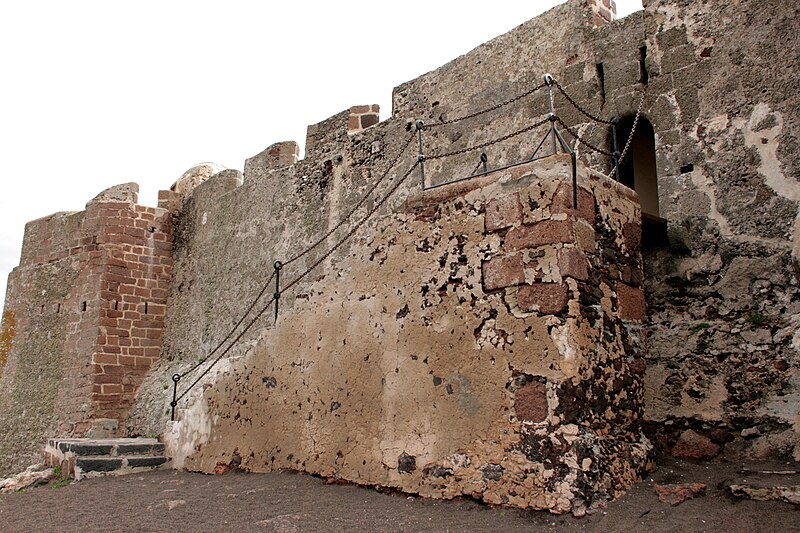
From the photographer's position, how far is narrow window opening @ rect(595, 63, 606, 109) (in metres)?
6.16

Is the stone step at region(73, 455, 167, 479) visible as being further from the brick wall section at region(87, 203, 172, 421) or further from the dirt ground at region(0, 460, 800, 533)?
the brick wall section at region(87, 203, 172, 421)

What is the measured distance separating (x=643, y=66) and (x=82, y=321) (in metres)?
8.30

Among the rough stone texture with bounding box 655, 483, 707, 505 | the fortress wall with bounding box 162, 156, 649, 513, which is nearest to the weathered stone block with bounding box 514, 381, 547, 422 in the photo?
the fortress wall with bounding box 162, 156, 649, 513

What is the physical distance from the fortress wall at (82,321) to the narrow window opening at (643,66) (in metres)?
7.84

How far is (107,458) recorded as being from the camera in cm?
663

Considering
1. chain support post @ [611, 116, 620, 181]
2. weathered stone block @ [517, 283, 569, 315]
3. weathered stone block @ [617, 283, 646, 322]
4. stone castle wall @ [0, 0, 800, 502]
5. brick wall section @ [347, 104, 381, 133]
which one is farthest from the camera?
brick wall section @ [347, 104, 381, 133]

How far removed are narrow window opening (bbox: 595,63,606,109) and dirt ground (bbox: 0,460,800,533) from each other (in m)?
3.03

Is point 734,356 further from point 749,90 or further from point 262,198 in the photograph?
point 262,198

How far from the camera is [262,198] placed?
9891 mm

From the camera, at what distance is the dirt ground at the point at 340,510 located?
3521 millimetres

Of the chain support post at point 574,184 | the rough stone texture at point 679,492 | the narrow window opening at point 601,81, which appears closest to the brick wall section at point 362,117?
the narrow window opening at point 601,81

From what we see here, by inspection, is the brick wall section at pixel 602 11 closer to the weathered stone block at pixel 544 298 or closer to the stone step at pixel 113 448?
the weathered stone block at pixel 544 298

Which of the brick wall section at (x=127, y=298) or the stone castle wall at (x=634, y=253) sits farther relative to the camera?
the brick wall section at (x=127, y=298)

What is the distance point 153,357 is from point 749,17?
8802 millimetres
